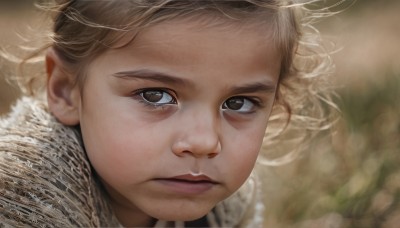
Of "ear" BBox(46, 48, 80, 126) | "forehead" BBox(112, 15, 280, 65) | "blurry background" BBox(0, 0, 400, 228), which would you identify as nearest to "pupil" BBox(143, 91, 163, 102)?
"forehead" BBox(112, 15, 280, 65)

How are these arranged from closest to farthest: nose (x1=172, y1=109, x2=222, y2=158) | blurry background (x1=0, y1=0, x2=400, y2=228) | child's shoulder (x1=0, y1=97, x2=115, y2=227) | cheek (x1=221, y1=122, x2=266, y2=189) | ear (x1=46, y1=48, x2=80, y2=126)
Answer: child's shoulder (x1=0, y1=97, x2=115, y2=227) < nose (x1=172, y1=109, x2=222, y2=158) < cheek (x1=221, y1=122, x2=266, y2=189) < ear (x1=46, y1=48, x2=80, y2=126) < blurry background (x1=0, y1=0, x2=400, y2=228)

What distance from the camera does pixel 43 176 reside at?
1.76 m

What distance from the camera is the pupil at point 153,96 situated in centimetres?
188

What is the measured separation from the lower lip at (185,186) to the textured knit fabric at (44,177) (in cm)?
19

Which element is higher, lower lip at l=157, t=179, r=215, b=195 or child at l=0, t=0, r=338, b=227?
child at l=0, t=0, r=338, b=227

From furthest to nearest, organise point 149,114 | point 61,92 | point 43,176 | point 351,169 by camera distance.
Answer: point 351,169 < point 61,92 < point 149,114 < point 43,176

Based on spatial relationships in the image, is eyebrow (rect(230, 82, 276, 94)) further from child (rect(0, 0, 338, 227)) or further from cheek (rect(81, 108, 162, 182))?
cheek (rect(81, 108, 162, 182))

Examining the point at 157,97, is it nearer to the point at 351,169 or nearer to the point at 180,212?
the point at 180,212

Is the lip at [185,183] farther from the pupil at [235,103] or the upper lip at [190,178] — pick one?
the pupil at [235,103]

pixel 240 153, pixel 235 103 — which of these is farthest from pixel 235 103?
pixel 240 153

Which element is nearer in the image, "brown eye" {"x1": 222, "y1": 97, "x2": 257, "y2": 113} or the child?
the child

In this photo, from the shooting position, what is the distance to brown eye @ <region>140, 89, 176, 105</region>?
1863 mm

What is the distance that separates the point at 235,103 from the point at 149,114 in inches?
8.5

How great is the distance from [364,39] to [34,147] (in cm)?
288
